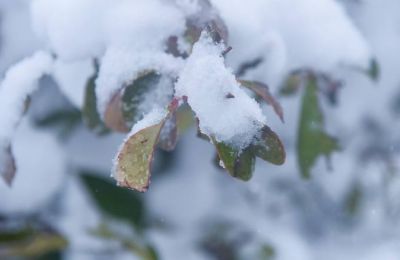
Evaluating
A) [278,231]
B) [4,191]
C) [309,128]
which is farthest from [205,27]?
[278,231]

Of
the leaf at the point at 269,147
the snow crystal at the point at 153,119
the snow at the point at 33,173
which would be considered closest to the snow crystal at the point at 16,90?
the snow crystal at the point at 153,119

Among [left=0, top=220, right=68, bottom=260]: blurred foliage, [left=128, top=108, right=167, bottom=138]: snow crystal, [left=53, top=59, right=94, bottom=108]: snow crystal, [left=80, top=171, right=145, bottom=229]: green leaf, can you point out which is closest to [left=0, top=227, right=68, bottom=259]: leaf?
[left=0, top=220, right=68, bottom=260]: blurred foliage

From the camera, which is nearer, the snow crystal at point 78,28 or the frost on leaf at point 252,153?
the frost on leaf at point 252,153

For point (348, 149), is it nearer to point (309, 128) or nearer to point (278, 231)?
point (278, 231)

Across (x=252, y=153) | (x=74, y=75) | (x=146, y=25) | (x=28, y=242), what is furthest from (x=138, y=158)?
(x=28, y=242)

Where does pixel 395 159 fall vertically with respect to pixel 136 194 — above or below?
above

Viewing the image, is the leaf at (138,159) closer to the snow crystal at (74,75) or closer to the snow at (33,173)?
the snow crystal at (74,75)
